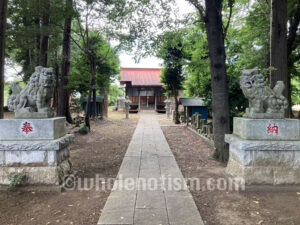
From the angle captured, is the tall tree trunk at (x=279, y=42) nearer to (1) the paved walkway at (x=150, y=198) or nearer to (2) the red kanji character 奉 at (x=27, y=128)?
(1) the paved walkway at (x=150, y=198)

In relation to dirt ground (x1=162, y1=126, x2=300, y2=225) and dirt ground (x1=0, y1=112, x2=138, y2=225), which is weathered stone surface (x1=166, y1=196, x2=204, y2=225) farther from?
dirt ground (x1=0, y1=112, x2=138, y2=225)

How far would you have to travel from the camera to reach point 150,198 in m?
3.20

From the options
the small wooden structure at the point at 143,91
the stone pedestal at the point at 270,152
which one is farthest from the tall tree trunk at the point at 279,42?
the small wooden structure at the point at 143,91

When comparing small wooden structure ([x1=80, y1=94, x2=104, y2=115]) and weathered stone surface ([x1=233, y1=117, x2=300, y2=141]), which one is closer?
weathered stone surface ([x1=233, y1=117, x2=300, y2=141])

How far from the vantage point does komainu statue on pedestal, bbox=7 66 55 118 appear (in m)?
3.64

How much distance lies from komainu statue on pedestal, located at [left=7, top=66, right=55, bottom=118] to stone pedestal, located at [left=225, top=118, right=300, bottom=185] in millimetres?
3663

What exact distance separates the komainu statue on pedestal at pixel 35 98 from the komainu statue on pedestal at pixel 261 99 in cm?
371

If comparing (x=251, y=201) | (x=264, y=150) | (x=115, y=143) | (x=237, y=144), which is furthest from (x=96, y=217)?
(x=115, y=143)

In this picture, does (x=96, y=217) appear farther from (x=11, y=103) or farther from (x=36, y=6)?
(x=36, y=6)

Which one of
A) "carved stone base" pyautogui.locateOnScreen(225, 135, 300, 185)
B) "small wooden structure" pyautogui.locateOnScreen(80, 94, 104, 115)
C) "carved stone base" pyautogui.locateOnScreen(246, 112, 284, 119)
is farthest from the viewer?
"small wooden structure" pyautogui.locateOnScreen(80, 94, 104, 115)

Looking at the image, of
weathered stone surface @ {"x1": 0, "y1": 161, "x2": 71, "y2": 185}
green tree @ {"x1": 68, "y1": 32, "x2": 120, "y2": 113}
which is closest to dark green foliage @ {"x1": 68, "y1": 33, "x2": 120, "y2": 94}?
green tree @ {"x1": 68, "y1": 32, "x2": 120, "y2": 113}

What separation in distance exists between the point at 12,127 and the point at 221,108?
4.70 m

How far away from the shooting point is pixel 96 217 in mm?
2801

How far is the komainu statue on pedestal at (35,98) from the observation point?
3.64 metres
